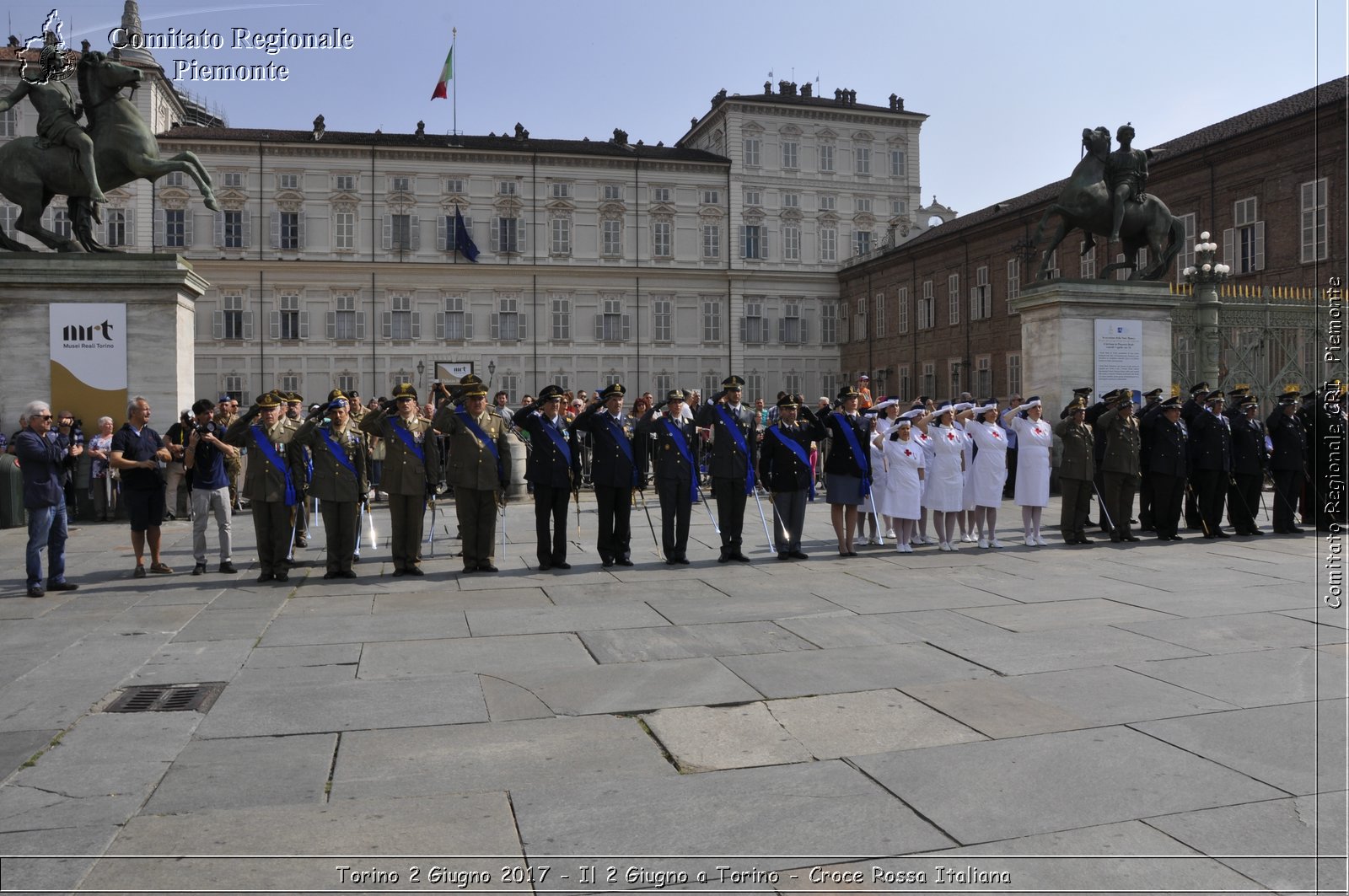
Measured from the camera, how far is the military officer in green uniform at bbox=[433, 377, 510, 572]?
432 inches

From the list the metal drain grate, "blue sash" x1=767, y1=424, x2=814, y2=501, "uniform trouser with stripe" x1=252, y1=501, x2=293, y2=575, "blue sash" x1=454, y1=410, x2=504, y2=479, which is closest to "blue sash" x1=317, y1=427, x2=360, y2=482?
"uniform trouser with stripe" x1=252, y1=501, x2=293, y2=575

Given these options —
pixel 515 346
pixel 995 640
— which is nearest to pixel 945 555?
pixel 995 640

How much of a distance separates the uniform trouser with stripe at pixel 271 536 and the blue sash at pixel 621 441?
356cm

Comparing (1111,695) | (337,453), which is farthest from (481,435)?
(1111,695)

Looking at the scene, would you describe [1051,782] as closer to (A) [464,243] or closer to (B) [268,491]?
(B) [268,491]

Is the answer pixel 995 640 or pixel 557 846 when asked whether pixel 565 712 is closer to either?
pixel 557 846

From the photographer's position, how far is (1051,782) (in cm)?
463

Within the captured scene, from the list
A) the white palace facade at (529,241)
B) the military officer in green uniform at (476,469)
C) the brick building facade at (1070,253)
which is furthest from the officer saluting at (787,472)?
the white palace facade at (529,241)

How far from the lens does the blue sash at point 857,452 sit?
12.2 m

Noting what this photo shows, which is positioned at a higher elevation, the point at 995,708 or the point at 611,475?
the point at 611,475

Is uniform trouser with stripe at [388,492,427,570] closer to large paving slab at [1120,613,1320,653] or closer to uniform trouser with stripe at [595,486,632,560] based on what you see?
uniform trouser with stripe at [595,486,632,560]

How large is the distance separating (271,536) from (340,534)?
2.19ft

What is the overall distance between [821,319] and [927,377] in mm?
9984

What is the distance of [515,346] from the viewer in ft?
170
